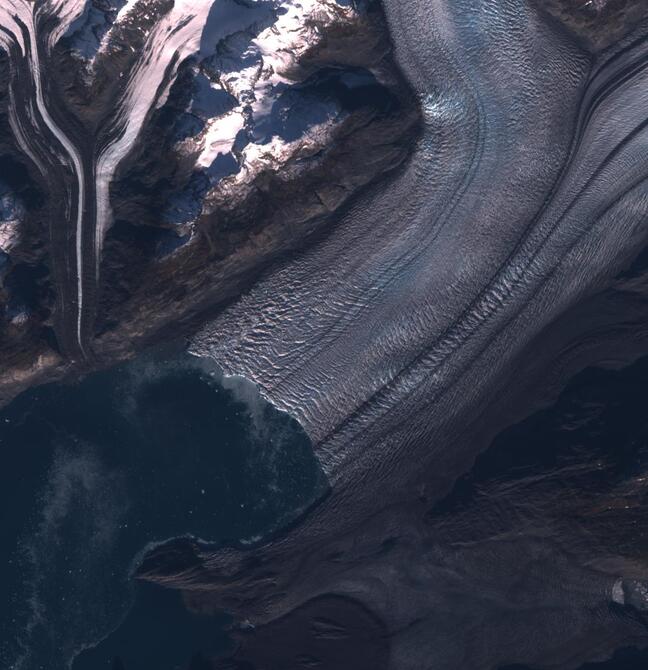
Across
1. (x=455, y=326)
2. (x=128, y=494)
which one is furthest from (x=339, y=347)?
(x=128, y=494)

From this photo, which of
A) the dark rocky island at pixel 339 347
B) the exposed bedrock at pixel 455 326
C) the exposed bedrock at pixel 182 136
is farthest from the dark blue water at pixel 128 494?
the exposed bedrock at pixel 182 136

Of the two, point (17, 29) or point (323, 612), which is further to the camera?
point (323, 612)

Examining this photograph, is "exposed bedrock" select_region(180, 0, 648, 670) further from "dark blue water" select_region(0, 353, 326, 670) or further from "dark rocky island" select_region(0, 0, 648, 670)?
"dark blue water" select_region(0, 353, 326, 670)

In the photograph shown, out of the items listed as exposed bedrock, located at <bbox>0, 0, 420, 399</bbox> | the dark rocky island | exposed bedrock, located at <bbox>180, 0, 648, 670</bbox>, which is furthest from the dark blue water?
exposed bedrock, located at <bbox>0, 0, 420, 399</bbox>

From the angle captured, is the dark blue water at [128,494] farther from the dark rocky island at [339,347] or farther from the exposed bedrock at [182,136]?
the exposed bedrock at [182,136]

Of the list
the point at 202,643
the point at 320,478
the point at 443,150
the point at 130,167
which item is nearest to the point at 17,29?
the point at 130,167

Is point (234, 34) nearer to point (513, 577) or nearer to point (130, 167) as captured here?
point (130, 167)

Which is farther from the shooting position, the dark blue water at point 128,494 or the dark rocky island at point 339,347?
the dark blue water at point 128,494
